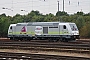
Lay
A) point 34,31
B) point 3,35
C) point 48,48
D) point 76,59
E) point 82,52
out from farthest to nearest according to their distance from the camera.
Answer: point 3,35 < point 34,31 < point 48,48 < point 82,52 < point 76,59

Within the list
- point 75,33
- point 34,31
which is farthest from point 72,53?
point 34,31

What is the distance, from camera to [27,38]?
117 ft

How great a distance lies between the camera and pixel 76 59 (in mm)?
15133

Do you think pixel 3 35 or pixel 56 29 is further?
pixel 3 35

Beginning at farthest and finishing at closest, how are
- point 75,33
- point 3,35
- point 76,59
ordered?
point 3,35 < point 75,33 < point 76,59

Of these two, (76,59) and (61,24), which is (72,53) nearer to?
(76,59)

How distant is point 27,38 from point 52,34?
13.7 ft

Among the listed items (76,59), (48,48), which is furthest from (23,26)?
(76,59)

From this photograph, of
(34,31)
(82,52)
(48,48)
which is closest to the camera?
(82,52)

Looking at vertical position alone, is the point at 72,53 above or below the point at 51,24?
below

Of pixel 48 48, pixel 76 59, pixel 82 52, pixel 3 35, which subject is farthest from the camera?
pixel 3 35

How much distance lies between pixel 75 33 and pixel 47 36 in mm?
3762

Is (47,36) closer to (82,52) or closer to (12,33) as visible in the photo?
(12,33)

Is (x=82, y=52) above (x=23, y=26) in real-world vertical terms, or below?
below
